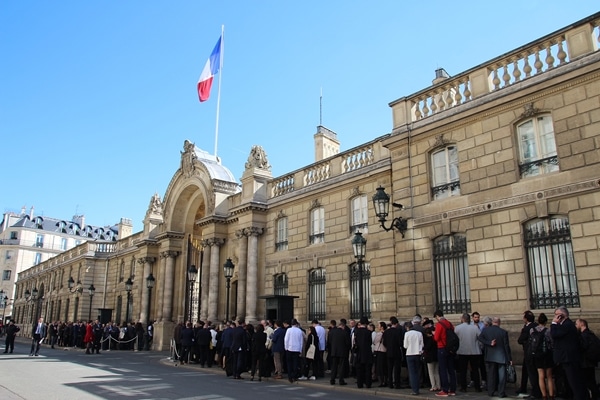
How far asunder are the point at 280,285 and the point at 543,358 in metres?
13.5

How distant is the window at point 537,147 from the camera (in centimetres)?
1270

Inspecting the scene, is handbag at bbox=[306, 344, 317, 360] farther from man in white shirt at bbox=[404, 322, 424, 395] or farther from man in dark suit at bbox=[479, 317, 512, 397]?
man in dark suit at bbox=[479, 317, 512, 397]

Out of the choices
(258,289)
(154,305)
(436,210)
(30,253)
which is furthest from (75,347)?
(30,253)

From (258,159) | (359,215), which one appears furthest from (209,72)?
(359,215)

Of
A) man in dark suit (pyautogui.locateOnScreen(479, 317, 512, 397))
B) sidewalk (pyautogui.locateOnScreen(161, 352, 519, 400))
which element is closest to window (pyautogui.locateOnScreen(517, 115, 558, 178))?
man in dark suit (pyautogui.locateOnScreen(479, 317, 512, 397))

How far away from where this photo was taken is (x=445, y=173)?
15.1m

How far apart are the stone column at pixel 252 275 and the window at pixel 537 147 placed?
12.8 m

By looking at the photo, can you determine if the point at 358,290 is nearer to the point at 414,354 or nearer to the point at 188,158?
the point at 414,354

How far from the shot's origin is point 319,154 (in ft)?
87.0

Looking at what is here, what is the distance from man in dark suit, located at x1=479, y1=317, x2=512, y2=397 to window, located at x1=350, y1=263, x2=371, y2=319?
24.4 ft

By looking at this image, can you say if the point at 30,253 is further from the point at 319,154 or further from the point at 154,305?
the point at 319,154

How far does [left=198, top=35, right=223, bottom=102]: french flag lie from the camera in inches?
1194

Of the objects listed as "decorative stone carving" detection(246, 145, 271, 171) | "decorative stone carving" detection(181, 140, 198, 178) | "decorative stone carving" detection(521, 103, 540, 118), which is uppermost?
"decorative stone carving" detection(181, 140, 198, 178)

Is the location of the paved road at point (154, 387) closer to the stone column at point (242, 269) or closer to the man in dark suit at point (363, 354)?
the man in dark suit at point (363, 354)
